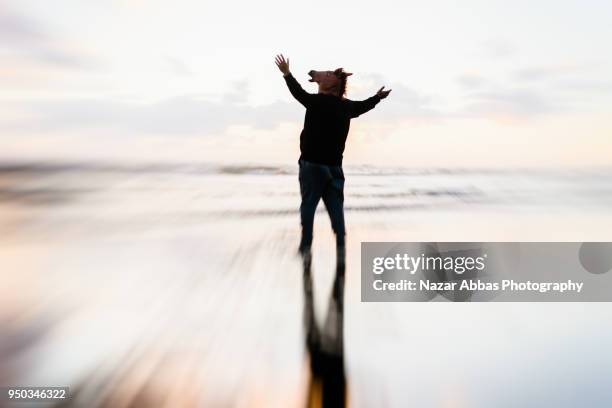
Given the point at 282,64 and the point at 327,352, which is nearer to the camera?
the point at 327,352

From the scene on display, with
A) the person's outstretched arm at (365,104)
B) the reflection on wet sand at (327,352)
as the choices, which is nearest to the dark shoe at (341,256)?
the reflection on wet sand at (327,352)

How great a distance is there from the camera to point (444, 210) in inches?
337

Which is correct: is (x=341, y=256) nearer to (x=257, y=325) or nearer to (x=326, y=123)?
(x=326, y=123)

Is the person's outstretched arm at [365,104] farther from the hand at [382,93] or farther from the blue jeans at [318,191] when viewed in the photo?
the blue jeans at [318,191]

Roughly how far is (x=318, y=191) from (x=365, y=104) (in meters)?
0.83

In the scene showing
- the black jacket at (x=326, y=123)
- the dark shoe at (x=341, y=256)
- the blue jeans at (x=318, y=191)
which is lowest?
the dark shoe at (x=341, y=256)

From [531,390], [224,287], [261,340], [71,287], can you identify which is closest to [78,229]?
[71,287]

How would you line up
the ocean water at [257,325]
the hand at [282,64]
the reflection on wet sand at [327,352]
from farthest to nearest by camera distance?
the hand at [282,64], the ocean water at [257,325], the reflection on wet sand at [327,352]

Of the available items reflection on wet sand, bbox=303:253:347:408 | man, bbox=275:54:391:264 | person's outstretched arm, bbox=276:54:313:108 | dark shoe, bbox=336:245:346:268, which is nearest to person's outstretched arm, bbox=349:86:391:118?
man, bbox=275:54:391:264

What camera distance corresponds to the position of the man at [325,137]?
209 inches

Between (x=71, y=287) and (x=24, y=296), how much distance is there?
0.32m

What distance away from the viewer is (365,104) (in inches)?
213

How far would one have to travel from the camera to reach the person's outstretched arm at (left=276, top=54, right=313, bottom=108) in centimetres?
504

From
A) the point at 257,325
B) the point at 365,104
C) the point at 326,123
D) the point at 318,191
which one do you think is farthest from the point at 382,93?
the point at 257,325
